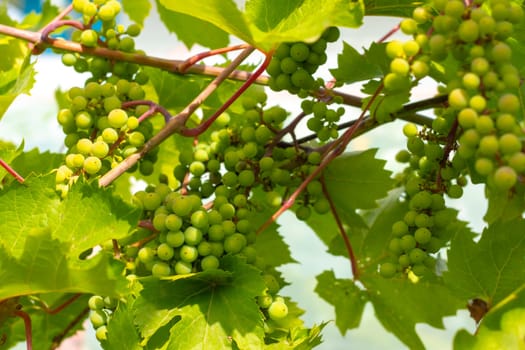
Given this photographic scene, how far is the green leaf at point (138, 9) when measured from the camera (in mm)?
1436

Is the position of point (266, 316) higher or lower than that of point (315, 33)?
lower

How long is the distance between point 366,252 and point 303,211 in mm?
188

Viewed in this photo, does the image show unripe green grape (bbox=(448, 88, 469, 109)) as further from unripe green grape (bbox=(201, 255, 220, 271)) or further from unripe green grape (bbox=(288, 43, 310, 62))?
unripe green grape (bbox=(201, 255, 220, 271))

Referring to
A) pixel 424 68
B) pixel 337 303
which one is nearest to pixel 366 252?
pixel 337 303

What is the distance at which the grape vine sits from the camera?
70 cm

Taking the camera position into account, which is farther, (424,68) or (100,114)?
(100,114)

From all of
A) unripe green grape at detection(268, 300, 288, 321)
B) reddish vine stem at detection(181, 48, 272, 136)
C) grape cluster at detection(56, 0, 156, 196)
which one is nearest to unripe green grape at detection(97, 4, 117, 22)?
grape cluster at detection(56, 0, 156, 196)

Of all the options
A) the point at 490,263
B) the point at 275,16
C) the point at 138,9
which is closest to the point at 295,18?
the point at 275,16

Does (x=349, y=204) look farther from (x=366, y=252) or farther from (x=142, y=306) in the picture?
(x=142, y=306)

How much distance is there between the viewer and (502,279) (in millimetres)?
867

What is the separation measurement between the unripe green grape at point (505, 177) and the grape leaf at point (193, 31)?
2.51 feet

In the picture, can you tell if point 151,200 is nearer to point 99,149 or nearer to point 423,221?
point 99,149

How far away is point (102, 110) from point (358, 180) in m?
0.40

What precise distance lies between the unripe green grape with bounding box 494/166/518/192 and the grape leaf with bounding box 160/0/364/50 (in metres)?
0.21
